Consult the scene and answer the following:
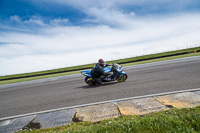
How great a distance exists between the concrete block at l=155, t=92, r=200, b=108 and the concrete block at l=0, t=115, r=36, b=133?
4257mm

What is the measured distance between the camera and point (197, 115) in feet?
9.37

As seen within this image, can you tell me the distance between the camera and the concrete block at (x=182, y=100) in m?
3.68

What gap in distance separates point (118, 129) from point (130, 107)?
138cm

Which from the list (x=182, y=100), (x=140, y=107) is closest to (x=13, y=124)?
(x=140, y=107)

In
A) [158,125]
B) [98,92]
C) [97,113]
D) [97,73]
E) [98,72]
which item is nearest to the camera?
[158,125]

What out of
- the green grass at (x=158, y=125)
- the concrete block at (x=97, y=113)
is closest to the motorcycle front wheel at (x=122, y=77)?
the concrete block at (x=97, y=113)

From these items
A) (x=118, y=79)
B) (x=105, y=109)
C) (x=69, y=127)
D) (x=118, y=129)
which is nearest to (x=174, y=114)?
(x=118, y=129)

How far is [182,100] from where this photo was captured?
4.03m

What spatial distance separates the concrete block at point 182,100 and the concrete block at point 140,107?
300mm

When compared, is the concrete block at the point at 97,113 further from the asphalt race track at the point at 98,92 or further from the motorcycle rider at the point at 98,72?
the motorcycle rider at the point at 98,72

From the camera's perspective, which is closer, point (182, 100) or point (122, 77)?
point (182, 100)

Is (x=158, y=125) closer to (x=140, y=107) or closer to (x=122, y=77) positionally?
(x=140, y=107)

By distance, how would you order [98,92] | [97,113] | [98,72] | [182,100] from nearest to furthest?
[97,113], [182,100], [98,92], [98,72]

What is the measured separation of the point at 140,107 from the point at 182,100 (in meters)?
1.33
